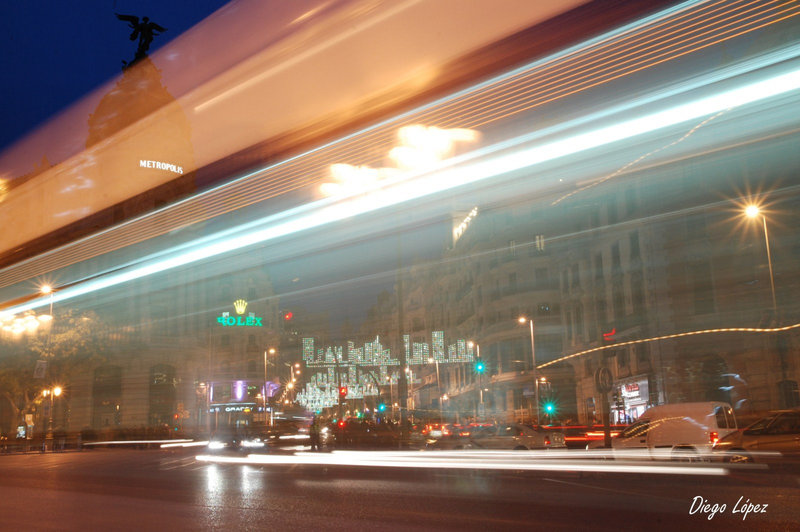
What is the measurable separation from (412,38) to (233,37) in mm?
1817

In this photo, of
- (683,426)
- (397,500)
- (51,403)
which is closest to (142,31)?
(397,500)

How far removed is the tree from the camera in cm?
945

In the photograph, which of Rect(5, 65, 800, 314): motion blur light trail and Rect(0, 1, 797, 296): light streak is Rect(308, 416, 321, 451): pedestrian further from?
Rect(0, 1, 797, 296): light streak

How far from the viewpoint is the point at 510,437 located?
45.3ft

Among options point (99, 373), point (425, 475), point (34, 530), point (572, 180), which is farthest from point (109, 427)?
point (572, 180)

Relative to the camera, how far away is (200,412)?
13.3 m

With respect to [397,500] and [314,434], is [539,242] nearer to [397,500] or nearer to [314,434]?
[397,500]

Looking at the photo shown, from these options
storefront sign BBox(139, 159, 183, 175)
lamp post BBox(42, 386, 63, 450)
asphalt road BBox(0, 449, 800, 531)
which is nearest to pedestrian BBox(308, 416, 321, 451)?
asphalt road BBox(0, 449, 800, 531)

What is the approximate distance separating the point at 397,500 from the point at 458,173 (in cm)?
411

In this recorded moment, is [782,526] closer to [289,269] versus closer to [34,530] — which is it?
[289,269]

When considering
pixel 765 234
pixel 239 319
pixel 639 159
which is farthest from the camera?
pixel 765 234

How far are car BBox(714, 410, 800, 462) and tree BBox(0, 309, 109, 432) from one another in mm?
10751

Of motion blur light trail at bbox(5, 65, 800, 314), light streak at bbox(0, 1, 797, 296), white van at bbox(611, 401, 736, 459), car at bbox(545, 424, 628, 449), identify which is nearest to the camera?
light streak at bbox(0, 1, 797, 296)

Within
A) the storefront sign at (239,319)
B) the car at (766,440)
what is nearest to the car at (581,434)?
the car at (766,440)
